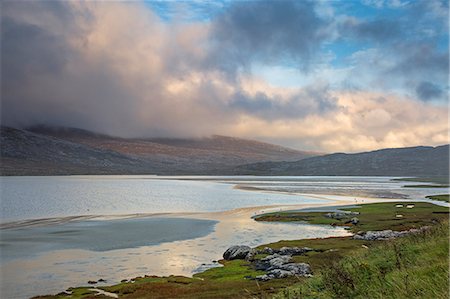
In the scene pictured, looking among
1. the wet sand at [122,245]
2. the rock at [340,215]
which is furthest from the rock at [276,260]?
the rock at [340,215]

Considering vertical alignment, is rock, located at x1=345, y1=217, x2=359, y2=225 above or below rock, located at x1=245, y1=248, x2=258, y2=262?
above

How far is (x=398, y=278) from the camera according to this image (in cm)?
1229

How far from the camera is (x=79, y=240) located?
2061 inches

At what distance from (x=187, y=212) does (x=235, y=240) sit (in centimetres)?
3669

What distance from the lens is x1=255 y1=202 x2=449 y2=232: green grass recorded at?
61.8 metres

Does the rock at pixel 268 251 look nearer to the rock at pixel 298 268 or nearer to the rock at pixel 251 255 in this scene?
Result: the rock at pixel 251 255

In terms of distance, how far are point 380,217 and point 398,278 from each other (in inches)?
2519

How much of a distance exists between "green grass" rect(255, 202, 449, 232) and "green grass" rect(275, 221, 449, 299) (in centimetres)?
4454

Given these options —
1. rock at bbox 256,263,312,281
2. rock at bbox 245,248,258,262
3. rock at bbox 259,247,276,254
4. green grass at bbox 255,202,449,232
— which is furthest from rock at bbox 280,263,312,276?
green grass at bbox 255,202,449,232

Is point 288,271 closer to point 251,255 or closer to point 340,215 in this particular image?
point 251,255

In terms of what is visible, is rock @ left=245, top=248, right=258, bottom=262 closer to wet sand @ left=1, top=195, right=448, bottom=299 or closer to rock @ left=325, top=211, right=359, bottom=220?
wet sand @ left=1, top=195, right=448, bottom=299

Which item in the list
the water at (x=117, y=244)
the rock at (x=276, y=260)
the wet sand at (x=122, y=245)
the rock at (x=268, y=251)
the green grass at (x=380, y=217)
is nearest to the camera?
the wet sand at (x=122, y=245)

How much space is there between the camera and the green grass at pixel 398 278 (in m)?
10.6

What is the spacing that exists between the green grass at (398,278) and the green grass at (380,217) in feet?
146
